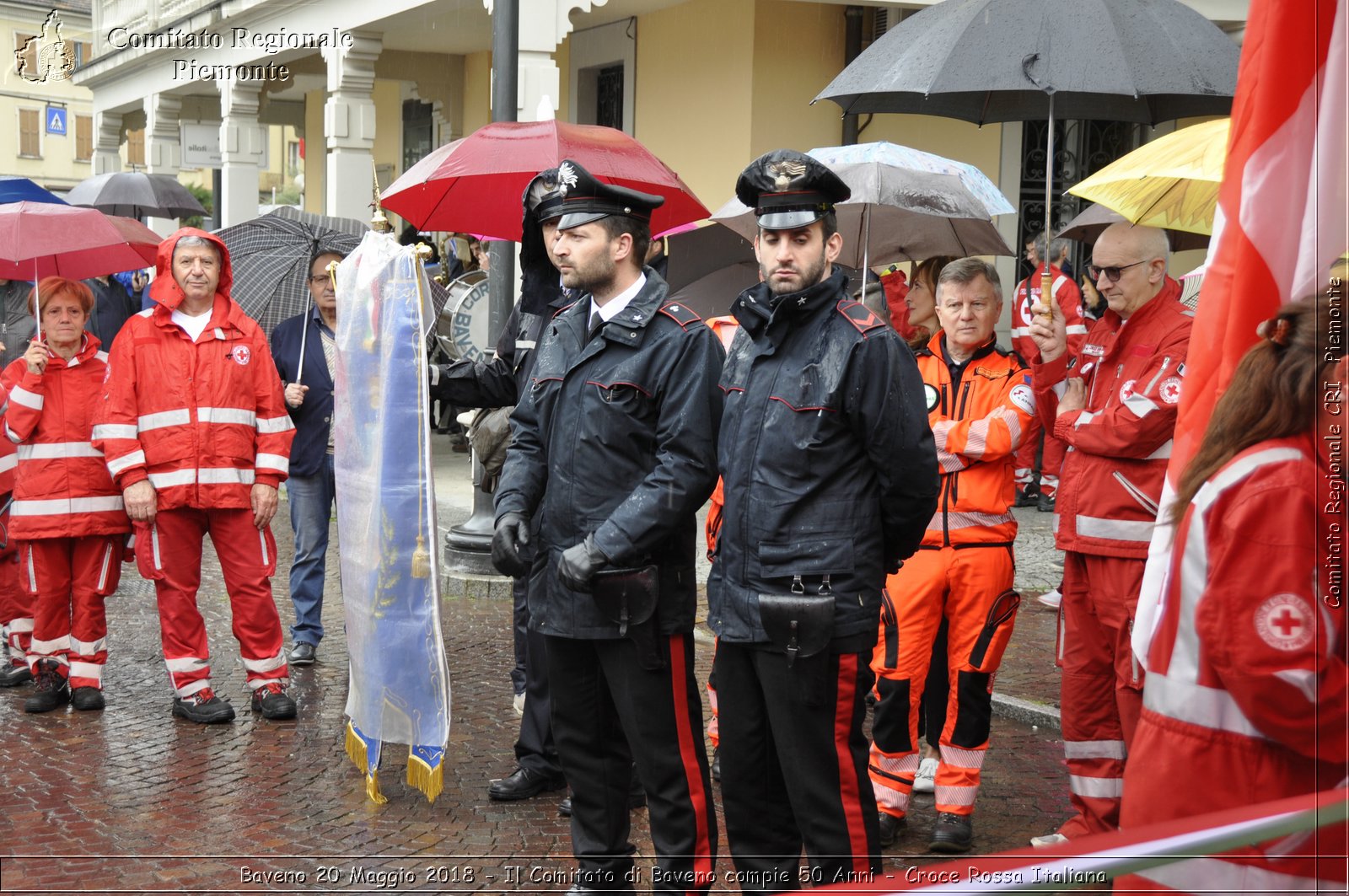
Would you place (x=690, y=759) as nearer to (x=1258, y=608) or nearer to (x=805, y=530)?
(x=805, y=530)

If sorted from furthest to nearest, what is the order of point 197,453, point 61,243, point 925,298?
point 61,243 < point 925,298 < point 197,453

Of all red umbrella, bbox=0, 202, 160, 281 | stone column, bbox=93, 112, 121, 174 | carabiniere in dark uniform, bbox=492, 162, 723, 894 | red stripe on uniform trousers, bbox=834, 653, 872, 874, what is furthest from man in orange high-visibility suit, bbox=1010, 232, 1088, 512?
stone column, bbox=93, 112, 121, 174

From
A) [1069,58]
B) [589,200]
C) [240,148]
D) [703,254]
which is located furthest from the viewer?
[240,148]

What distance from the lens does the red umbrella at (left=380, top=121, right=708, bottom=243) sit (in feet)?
19.4

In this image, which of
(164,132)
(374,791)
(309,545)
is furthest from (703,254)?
(164,132)

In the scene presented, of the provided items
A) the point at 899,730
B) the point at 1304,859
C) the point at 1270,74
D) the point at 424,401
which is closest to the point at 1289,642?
the point at 1304,859

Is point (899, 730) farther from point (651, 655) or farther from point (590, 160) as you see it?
point (590, 160)

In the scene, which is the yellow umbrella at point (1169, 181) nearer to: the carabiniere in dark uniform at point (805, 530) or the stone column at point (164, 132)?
the carabiniere in dark uniform at point (805, 530)

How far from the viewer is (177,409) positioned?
609 cm

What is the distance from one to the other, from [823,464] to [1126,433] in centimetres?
117

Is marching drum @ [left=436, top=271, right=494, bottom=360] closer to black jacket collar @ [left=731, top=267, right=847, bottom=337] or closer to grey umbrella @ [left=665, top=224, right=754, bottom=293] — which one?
grey umbrella @ [left=665, top=224, right=754, bottom=293]

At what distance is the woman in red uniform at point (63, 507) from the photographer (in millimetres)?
6355

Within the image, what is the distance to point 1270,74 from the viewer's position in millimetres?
2682

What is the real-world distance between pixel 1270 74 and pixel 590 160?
3.61 meters
